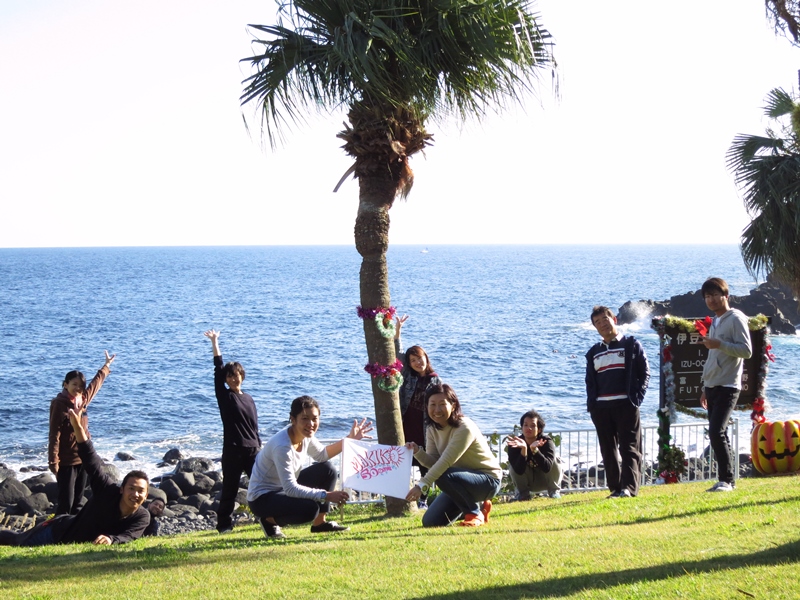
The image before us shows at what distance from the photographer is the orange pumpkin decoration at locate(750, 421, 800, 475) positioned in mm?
11391

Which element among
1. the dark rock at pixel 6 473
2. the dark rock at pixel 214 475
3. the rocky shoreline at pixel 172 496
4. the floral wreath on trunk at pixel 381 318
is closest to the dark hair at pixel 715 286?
the floral wreath on trunk at pixel 381 318

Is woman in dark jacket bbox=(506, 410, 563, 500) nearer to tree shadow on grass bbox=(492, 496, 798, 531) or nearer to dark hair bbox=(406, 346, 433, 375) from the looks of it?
dark hair bbox=(406, 346, 433, 375)

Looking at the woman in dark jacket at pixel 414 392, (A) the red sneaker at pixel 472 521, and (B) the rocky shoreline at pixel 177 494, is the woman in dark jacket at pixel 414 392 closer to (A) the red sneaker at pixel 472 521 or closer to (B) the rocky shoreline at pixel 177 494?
(A) the red sneaker at pixel 472 521

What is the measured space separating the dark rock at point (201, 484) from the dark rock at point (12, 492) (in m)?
3.68

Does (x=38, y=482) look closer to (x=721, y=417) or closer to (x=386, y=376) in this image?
(x=386, y=376)

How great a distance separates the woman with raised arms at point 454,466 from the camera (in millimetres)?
7707

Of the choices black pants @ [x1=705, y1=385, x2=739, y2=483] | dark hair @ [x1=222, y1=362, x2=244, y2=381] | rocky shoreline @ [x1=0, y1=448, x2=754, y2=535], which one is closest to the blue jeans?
dark hair @ [x1=222, y1=362, x2=244, y2=381]

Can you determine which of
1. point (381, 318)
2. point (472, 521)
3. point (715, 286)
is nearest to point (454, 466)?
point (472, 521)

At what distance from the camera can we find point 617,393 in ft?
29.4

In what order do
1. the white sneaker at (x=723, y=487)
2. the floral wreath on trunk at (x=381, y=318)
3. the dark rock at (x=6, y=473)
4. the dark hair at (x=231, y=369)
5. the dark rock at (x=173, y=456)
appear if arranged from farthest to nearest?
the dark rock at (x=173, y=456)
the dark rock at (x=6, y=473)
the white sneaker at (x=723, y=487)
the floral wreath on trunk at (x=381, y=318)
the dark hair at (x=231, y=369)

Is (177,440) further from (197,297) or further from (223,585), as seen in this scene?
(197,297)

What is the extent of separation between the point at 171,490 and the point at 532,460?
12522 mm

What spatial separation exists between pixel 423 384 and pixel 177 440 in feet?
69.1

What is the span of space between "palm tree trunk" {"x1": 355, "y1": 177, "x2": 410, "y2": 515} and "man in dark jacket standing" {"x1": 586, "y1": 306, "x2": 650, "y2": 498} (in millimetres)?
2062
